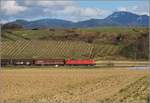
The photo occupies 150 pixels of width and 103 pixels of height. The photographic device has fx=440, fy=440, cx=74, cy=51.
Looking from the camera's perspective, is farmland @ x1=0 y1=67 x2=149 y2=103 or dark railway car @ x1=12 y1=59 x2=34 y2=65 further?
dark railway car @ x1=12 y1=59 x2=34 y2=65

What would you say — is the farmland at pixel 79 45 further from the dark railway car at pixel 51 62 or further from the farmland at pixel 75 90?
the farmland at pixel 75 90

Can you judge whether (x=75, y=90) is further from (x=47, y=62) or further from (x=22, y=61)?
(x=22, y=61)

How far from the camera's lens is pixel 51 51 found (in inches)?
4631

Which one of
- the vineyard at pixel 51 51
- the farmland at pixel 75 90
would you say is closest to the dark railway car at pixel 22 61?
the vineyard at pixel 51 51

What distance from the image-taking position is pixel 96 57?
12400cm

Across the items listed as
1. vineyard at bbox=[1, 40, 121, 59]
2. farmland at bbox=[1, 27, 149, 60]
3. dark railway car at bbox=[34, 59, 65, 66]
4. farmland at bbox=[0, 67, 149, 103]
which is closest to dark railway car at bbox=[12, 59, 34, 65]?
dark railway car at bbox=[34, 59, 65, 66]

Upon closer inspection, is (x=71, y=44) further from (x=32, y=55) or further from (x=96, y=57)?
(x=32, y=55)

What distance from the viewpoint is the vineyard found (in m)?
108

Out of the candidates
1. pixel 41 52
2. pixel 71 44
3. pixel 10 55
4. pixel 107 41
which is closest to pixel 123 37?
pixel 107 41

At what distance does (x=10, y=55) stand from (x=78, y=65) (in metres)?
22.5

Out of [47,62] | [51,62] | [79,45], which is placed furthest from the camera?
[79,45]

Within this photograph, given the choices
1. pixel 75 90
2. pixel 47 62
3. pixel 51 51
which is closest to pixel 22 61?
pixel 47 62

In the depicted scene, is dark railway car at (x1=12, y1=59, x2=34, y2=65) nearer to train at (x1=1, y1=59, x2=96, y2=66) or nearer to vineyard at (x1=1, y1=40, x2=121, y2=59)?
train at (x1=1, y1=59, x2=96, y2=66)

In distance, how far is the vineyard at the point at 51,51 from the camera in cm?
10756
